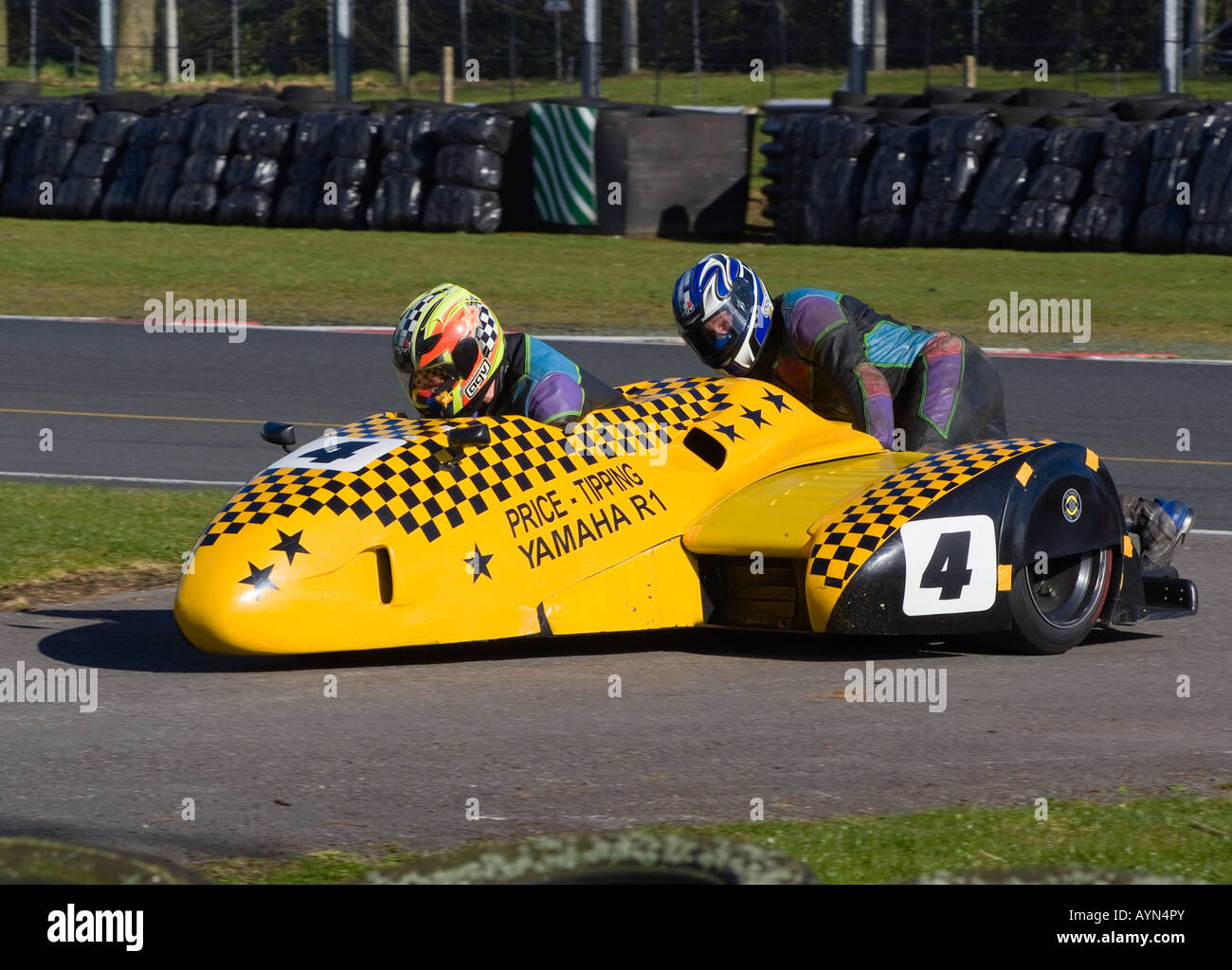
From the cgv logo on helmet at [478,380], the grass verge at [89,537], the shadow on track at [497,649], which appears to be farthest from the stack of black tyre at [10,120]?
the cgv logo on helmet at [478,380]

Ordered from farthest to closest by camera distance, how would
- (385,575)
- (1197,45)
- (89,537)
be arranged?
(1197,45) → (89,537) → (385,575)

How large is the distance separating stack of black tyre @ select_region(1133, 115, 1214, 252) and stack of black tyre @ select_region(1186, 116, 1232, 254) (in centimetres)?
7

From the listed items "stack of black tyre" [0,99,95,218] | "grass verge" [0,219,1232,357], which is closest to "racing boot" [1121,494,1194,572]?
"grass verge" [0,219,1232,357]

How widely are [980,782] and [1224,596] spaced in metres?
3.07

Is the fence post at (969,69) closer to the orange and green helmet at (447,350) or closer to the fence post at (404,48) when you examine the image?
the fence post at (404,48)

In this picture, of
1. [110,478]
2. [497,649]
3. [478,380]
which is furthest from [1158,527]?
[110,478]

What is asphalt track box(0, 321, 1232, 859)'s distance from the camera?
496 centimetres

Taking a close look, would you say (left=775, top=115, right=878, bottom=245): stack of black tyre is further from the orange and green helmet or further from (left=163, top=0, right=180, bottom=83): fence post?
(left=163, top=0, right=180, bottom=83): fence post

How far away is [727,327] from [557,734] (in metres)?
2.27

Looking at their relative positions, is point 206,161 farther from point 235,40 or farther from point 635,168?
point 235,40

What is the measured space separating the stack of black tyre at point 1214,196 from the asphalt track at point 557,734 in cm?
995

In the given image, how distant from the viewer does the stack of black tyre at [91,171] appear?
2219 cm

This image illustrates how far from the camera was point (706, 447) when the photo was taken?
7.12 m

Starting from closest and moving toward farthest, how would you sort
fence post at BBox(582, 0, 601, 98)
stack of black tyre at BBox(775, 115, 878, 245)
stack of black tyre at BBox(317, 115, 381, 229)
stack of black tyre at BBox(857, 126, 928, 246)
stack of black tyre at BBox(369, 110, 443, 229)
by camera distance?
stack of black tyre at BBox(857, 126, 928, 246) < stack of black tyre at BBox(775, 115, 878, 245) < stack of black tyre at BBox(369, 110, 443, 229) < stack of black tyre at BBox(317, 115, 381, 229) < fence post at BBox(582, 0, 601, 98)
